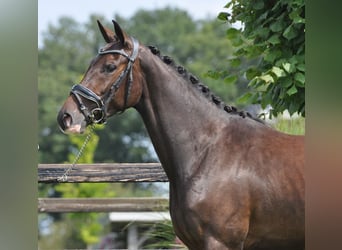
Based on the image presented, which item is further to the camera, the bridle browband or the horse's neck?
the horse's neck

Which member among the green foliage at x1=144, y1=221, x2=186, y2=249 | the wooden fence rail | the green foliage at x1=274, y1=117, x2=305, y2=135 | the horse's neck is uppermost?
the horse's neck

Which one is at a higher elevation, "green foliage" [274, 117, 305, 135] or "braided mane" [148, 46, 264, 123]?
"braided mane" [148, 46, 264, 123]

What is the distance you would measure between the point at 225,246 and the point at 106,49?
1236 millimetres

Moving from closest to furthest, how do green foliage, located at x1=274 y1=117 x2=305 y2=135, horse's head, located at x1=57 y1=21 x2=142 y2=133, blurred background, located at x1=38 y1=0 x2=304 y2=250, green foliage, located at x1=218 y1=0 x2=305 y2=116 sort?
1. horse's head, located at x1=57 y1=21 x2=142 y2=133
2. green foliage, located at x1=218 y1=0 x2=305 y2=116
3. green foliage, located at x1=274 y1=117 x2=305 y2=135
4. blurred background, located at x1=38 y1=0 x2=304 y2=250

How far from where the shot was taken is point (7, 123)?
5.41 feet

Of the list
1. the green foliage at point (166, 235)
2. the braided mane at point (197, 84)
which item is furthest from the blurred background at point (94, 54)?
the braided mane at point (197, 84)

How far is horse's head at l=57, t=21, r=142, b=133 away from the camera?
3.56m

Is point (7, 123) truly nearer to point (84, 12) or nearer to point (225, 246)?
point (225, 246)

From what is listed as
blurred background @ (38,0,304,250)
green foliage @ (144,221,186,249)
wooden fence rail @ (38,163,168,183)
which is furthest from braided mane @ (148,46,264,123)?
blurred background @ (38,0,304,250)

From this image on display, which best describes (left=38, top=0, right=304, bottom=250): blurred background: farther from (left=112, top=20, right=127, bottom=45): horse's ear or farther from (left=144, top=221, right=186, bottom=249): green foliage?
(left=112, top=20, right=127, bottom=45): horse's ear

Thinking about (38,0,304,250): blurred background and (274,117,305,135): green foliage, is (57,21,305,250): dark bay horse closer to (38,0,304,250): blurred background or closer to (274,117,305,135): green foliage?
(274,117,305,135): green foliage

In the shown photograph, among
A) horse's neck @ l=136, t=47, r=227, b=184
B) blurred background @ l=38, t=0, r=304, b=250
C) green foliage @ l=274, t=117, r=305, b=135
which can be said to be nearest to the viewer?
horse's neck @ l=136, t=47, r=227, b=184

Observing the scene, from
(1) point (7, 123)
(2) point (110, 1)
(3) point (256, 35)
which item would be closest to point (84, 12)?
(2) point (110, 1)

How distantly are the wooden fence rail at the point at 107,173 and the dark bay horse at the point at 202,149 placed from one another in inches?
66.6
